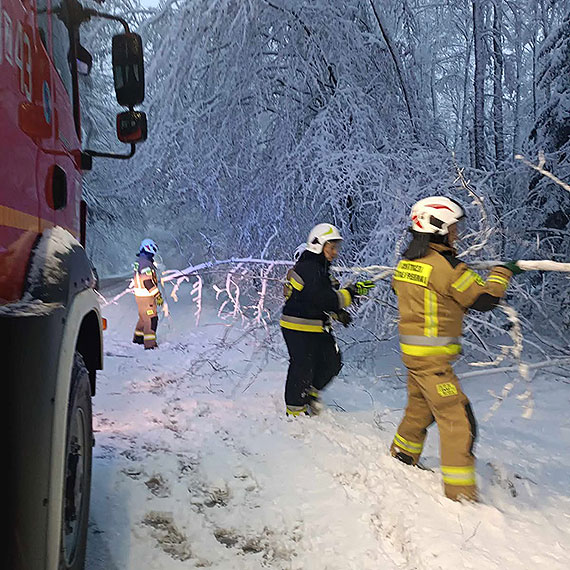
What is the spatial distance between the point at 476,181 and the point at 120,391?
516 centimetres

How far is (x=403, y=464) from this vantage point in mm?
3662

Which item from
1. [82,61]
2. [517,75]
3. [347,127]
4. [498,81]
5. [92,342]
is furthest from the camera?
[517,75]

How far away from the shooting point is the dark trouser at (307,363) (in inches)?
192

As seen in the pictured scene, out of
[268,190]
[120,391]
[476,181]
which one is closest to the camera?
[120,391]

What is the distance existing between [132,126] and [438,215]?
2.07m

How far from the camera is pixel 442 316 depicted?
133 inches

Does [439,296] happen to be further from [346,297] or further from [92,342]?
[92,342]

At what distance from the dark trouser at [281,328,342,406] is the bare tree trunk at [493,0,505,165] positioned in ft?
14.7

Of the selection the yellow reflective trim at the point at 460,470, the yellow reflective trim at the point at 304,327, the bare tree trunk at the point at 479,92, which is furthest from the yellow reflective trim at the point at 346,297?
the bare tree trunk at the point at 479,92

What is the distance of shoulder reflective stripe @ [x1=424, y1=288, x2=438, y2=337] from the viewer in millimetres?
3359

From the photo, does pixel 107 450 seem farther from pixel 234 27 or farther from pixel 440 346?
pixel 234 27

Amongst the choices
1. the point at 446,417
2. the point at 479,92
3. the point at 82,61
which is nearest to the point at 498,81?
the point at 479,92

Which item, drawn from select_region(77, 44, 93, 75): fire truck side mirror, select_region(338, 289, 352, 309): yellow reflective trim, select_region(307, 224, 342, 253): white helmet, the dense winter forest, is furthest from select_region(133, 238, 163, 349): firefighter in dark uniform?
select_region(77, 44, 93, 75): fire truck side mirror

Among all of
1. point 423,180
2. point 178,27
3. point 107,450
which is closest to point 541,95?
point 423,180
